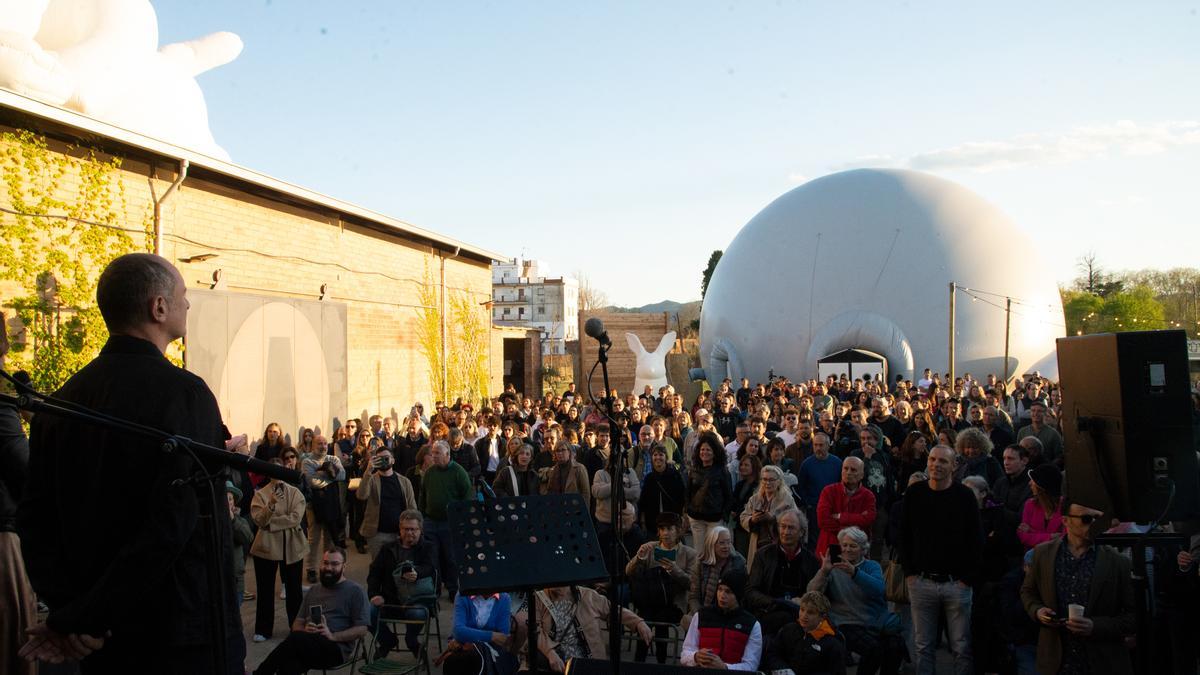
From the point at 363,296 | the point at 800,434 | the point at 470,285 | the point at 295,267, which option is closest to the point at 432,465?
the point at 800,434

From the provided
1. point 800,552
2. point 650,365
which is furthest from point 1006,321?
point 800,552

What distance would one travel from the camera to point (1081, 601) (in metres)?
5.37

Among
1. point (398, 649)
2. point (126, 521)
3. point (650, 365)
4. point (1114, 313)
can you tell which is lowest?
point (398, 649)

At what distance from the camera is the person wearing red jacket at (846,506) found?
7.90m

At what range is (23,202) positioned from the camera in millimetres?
10570

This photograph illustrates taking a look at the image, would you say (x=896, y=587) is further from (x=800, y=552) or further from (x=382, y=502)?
(x=382, y=502)

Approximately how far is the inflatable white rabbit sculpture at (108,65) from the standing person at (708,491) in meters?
9.88

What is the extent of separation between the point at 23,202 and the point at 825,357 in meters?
26.1

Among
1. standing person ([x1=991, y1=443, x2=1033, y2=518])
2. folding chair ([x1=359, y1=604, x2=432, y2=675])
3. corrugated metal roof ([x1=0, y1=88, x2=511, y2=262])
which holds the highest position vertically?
→ corrugated metal roof ([x1=0, y1=88, x2=511, y2=262])

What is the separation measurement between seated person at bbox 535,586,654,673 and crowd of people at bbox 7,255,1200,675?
0.05 feet

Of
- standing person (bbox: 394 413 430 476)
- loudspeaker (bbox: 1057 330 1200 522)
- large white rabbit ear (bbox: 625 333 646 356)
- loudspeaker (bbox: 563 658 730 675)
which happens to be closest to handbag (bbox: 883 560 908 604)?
loudspeaker (bbox: 1057 330 1200 522)

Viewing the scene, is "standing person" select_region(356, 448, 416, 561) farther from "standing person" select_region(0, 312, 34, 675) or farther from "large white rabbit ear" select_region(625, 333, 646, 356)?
"large white rabbit ear" select_region(625, 333, 646, 356)

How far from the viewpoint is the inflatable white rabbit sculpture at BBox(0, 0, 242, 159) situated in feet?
42.6

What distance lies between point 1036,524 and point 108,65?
50.2 feet
